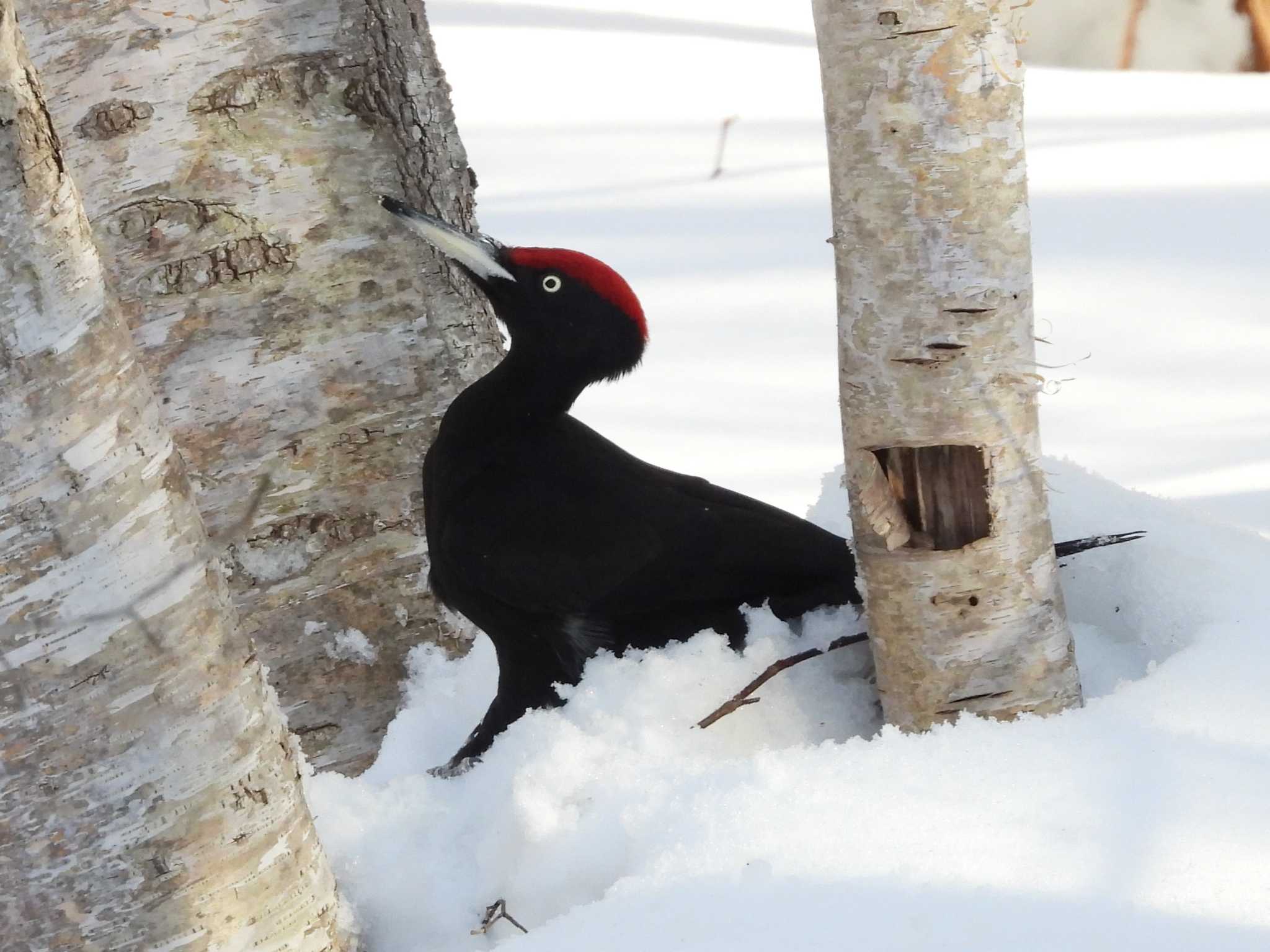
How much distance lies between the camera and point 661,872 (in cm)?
132

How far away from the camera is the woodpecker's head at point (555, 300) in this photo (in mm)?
2010

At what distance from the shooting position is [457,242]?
1973mm

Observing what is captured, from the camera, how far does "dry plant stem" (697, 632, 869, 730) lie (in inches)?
64.1

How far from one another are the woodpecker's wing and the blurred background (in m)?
0.45

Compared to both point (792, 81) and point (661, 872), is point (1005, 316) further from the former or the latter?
point (792, 81)

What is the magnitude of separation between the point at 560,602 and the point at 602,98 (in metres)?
6.25

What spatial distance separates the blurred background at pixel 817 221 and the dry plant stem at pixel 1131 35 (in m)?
0.01

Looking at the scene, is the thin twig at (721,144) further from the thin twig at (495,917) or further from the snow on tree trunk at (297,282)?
the thin twig at (495,917)

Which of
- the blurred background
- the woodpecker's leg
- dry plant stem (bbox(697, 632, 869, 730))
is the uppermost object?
dry plant stem (bbox(697, 632, 869, 730))

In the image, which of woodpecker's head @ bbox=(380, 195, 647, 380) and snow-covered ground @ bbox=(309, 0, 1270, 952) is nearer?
snow-covered ground @ bbox=(309, 0, 1270, 952)

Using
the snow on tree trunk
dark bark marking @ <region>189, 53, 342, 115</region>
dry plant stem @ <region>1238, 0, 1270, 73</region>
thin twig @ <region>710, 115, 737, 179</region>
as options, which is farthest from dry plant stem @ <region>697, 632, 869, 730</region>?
dry plant stem @ <region>1238, 0, 1270, 73</region>

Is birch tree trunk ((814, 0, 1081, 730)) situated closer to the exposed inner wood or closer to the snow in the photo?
the exposed inner wood

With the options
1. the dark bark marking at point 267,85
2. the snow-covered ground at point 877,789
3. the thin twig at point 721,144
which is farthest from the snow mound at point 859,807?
the thin twig at point 721,144

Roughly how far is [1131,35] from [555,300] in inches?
251
